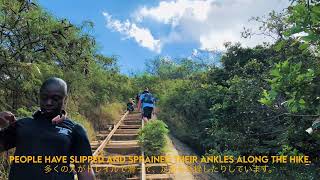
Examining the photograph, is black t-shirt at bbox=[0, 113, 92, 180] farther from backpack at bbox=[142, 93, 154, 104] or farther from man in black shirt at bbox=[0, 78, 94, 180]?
backpack at bbox=[142, 93, 154, 104]

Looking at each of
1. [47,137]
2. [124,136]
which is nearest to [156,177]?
[47,137]

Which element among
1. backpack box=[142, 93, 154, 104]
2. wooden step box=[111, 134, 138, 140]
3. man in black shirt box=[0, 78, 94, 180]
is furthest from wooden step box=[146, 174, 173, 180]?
backpack box=[142, 93, 154, 104]

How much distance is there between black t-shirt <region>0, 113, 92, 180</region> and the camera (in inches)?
111

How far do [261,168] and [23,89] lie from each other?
7.07m

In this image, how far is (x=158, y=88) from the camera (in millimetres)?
38562

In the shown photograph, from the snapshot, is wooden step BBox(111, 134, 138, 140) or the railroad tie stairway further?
wooden step BBox(111, 134, 138, 140)

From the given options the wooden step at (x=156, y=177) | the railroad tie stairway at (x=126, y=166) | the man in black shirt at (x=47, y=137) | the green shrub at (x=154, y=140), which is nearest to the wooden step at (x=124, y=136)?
the railroad tie stairway at (x=126, y=166)

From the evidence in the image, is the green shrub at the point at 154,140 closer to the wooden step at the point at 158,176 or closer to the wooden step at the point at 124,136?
the wooden step at the point at 158,176

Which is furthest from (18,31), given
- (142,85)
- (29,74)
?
(142,85)

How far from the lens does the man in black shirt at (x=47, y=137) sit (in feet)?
9.27

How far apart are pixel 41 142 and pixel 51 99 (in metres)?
0.30

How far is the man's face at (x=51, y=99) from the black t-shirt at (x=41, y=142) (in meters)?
0.08

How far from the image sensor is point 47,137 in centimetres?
286

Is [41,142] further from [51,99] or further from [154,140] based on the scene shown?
[154,140]
